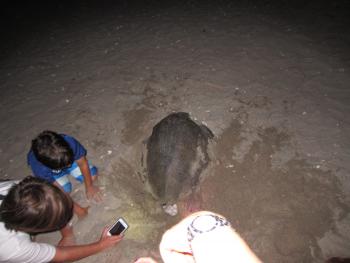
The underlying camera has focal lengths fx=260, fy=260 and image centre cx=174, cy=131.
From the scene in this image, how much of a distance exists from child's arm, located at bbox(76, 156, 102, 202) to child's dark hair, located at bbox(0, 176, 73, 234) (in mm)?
985

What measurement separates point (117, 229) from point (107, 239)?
0.49ft

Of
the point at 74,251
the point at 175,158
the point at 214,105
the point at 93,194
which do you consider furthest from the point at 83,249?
the point at 214,105

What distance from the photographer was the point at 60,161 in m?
2.40

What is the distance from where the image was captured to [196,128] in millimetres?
3195

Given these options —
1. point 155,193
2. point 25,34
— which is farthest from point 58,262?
point 25,34

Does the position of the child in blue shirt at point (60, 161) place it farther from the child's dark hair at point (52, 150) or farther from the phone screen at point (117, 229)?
the phone screen at point (117, 229)

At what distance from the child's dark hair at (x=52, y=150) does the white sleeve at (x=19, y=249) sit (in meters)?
0.66

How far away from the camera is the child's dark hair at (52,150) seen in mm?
2371

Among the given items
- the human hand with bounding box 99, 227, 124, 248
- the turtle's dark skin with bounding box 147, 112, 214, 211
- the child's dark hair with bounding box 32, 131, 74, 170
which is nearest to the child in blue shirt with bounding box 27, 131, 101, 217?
the child's dark hair with bounding box 32, 131, 74, 170

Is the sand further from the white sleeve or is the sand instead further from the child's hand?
the white sleeve

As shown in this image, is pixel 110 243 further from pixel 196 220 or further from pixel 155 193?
pixel 196 220

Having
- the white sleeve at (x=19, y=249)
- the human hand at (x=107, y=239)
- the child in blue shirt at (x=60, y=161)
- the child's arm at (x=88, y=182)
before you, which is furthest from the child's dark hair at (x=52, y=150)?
the human hand at (x=107, y=239)

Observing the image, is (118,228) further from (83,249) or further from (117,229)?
(83,249)

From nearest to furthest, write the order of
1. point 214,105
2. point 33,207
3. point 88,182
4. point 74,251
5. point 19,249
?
point 33,207 < point 19,249 < point 74,251 < point 88,182 < point 214,105
